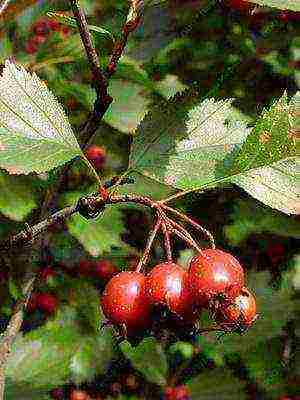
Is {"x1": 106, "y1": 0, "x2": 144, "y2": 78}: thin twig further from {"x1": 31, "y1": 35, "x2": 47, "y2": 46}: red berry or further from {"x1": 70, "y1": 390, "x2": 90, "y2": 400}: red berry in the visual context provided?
{"x1": 31, "y1": 35, "x2": 47, "y2": 46}: red berry

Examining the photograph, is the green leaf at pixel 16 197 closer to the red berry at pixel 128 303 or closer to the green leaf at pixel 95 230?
the green leaf at pixel 95 230

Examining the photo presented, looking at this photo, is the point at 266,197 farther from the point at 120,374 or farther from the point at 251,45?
the point at 120,374

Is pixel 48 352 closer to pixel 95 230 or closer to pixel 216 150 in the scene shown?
pixel 95 230

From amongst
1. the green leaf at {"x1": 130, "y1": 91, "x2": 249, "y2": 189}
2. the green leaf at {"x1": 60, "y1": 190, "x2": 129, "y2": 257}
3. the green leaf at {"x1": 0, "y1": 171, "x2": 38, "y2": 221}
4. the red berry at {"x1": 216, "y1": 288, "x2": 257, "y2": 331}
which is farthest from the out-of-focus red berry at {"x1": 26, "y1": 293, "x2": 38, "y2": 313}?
the red berry at {"x1": 216, "y1": 288, "x2": 257, "y2": 331}

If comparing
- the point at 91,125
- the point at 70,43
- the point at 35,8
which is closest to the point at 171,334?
the point at 91,125

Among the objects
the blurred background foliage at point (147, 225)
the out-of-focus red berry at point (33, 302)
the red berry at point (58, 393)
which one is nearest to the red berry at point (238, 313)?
the blurred background foliage at point (147, 225)

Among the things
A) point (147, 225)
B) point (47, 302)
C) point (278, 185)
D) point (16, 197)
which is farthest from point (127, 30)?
point (47, 302)
